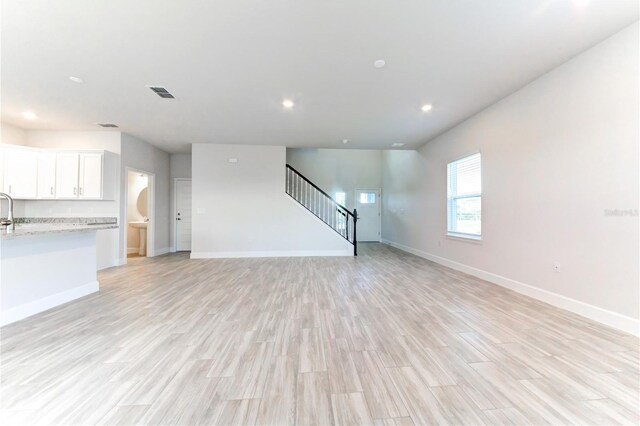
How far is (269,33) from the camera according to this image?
8.09 ft

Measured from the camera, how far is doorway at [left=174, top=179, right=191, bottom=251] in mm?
7551

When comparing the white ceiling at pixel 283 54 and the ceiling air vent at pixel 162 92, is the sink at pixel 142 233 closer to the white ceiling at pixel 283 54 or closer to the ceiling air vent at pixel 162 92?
the white ceiling at pixel 283 54

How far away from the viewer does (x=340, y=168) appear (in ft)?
30.8

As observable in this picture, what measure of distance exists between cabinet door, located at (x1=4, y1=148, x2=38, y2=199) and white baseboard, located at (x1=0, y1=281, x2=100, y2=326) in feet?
9.72

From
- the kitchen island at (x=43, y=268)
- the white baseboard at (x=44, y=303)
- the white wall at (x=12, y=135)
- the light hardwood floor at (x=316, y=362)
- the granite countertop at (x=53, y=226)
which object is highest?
the white wall at (x=12, y=135)

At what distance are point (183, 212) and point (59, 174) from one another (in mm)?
2893

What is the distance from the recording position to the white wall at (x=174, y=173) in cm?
750

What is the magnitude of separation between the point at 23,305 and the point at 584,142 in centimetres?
625

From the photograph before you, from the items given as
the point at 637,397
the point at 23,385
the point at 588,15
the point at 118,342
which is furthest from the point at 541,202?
the point at 23,385

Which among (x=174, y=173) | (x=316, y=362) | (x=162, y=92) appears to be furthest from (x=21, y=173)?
(x=316, y=362)

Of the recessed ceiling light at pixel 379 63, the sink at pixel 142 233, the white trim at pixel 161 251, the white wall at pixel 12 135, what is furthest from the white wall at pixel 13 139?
the recessed ceiling light at pixel 379 63

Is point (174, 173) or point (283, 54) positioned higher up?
point (283, 54)

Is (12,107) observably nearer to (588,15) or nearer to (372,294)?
(372,294)

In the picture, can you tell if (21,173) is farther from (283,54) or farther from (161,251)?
(283,54)
